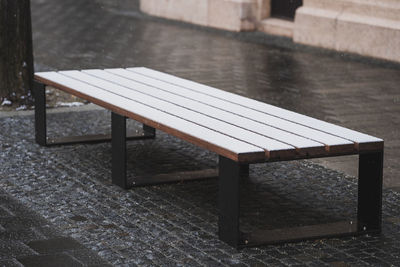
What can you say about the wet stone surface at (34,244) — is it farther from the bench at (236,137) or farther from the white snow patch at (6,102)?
the white snow patch at (6,102)

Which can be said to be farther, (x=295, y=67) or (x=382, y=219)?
(x=295, y=67)

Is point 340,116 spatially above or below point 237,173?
below

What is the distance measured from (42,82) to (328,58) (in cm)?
599

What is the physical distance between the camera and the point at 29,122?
7867mm

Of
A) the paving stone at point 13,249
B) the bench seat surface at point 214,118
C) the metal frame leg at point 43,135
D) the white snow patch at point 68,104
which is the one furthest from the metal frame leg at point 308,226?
the white snow patch at point 68,104

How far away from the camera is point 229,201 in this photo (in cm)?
475

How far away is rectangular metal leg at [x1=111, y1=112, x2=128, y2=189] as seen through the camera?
19.2 ft

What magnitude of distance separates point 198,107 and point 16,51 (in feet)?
10.5

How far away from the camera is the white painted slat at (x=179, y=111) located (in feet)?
15.9

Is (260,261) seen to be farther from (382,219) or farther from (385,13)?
(385,13)

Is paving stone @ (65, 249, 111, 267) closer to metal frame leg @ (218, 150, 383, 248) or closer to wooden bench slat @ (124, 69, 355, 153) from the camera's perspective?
metal frame leg @ (218, 150, 383, 248)

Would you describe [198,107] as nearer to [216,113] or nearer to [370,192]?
[216,113]

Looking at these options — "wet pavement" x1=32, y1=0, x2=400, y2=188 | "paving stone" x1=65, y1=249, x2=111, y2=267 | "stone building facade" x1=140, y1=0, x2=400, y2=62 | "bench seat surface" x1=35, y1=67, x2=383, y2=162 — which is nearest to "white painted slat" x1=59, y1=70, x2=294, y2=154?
"bench seat surface" x1=35, y1=67, x2=383, y2=162

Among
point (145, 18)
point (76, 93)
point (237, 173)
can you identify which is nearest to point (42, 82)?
point (76, 93)
